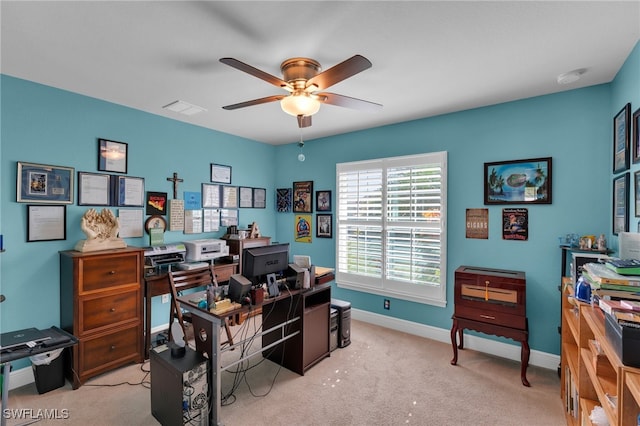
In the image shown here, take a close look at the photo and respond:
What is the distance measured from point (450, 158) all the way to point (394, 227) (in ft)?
3.43

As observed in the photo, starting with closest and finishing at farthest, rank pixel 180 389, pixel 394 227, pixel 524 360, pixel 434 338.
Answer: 1. pixel 180 389
2. pixel 524 360
3. pixel 434 338
4. pixel 394 227

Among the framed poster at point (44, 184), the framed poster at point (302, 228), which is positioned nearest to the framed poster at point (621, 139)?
the framed poster at point (302, 228)

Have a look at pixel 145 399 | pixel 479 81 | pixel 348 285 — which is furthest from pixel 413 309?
pixel 145 399

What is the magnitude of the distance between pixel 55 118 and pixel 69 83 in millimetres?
371

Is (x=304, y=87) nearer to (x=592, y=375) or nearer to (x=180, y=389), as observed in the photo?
(x=180, y=389)

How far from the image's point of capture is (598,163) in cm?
264

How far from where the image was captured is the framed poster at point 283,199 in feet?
16.1

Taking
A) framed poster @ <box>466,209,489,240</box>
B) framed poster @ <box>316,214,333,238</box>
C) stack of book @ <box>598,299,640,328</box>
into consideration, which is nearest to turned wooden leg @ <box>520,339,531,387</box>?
framed poster @ <box>466,209,489,240</box>

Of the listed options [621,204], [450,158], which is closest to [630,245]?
[621,204]

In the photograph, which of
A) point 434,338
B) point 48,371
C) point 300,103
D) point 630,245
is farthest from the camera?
point 434,338

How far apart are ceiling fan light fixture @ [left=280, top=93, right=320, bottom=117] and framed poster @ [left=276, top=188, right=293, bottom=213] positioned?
278 cm

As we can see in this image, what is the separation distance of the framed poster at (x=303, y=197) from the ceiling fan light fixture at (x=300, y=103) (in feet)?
8.17

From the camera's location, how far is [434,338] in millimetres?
3512

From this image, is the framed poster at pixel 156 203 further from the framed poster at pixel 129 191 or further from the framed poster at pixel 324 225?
the framed poster at pixel 324 225
